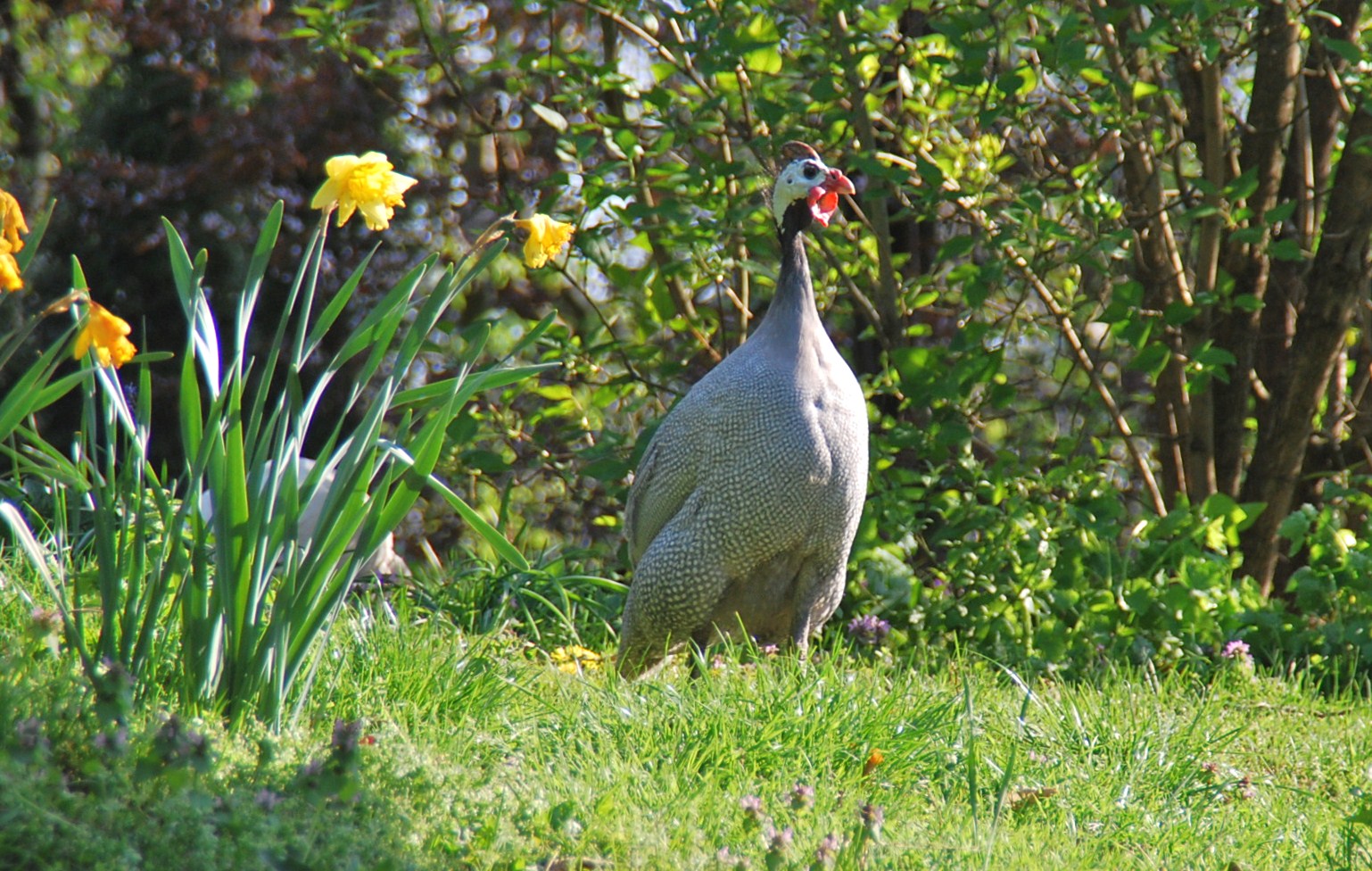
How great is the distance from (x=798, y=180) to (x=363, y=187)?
1.70 m

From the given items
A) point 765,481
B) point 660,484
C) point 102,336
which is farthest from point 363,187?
point 660,484

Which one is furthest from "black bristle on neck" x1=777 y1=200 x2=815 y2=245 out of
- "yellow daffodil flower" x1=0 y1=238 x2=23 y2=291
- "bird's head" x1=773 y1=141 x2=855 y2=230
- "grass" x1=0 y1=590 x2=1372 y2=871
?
"yellow daffodil flower" x1=0 y1=238 x2=23 y2=291

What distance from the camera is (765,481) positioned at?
3.64 m

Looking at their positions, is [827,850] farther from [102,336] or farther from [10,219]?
[10,219]

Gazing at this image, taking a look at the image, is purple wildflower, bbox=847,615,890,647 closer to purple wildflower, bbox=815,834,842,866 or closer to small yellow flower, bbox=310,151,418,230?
purple wildflower, bbox=815,834,842,866

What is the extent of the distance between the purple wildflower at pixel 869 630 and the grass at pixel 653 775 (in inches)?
25.8

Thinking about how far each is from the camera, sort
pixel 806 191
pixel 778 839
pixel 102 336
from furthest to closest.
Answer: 1. pixel 806 191
2. pixel 102 336
3. pixel 778 839

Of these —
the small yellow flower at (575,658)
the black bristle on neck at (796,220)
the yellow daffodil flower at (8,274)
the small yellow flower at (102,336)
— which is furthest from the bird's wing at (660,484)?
the yellow daffodil flower at (8,274)

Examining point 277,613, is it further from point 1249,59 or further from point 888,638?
point 1249,59

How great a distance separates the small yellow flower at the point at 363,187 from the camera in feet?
7.86

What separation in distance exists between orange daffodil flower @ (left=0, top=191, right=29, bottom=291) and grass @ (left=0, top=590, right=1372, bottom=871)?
1.86 feet

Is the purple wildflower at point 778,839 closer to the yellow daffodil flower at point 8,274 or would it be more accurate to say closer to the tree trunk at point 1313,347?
the yellow daffodil flower at point 8,274

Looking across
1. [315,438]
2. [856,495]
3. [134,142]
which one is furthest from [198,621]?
[134,142]

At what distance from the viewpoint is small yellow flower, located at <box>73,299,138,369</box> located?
2242 mm
